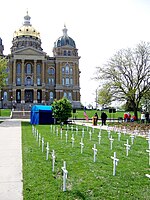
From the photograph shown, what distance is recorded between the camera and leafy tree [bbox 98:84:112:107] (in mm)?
41156

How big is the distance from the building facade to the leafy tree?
49.3 meters

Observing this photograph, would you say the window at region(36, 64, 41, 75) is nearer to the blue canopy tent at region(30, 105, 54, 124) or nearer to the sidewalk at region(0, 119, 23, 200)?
the blue canopy tent at region(30, 105, 54, 124)

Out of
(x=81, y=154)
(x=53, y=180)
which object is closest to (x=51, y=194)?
(x=53, y=180)

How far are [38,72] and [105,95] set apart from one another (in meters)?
55.4

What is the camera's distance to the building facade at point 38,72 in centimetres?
9025

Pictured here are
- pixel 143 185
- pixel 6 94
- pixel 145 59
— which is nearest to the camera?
pixel 143 185

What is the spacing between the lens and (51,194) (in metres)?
6.82

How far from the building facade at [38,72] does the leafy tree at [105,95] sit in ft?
162

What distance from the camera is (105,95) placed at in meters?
41.3

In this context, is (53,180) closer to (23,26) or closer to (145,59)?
(145,59)

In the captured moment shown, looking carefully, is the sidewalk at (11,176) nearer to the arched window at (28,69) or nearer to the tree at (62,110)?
the tree at (62,110)

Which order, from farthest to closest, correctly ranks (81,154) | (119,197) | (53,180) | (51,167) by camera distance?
1. (81,154)
2. (51,167)
3. (53,180)
4. (119,197)

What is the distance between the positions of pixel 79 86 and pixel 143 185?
88359 millimetres

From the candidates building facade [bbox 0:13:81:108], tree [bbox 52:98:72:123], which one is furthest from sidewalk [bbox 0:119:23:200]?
building facade [bbox 0:13:81:108]
